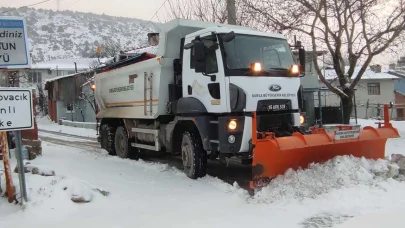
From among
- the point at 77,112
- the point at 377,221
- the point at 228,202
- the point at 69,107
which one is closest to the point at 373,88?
the point at 77,112

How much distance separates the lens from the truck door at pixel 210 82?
23.6ft

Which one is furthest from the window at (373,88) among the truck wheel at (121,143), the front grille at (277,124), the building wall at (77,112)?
the front grille at (277,124)

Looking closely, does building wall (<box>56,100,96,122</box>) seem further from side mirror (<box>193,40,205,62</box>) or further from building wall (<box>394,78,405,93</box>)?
building wall (<box>394,78,405,93</box>)

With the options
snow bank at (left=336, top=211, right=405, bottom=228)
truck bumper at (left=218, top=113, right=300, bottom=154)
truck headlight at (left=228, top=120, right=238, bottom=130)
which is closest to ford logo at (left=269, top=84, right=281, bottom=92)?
truck bumper at (left=218, top=113, right=300, bottom=154)

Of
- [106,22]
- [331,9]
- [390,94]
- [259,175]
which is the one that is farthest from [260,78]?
[106,22]

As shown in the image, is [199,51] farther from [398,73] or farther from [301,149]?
[398,73]

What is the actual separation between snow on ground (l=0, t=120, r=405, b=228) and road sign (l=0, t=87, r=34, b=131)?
105 cm

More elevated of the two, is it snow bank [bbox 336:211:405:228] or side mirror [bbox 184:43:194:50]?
side mirror [bbox 184:43:194:50]

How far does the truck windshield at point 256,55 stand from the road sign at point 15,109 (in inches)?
129

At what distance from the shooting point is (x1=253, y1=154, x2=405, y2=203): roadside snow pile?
609 cm

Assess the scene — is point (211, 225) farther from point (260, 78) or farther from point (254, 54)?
point (254, 54)

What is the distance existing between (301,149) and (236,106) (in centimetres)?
132

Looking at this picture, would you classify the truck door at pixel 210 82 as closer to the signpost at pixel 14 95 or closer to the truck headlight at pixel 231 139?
the truck headlight at pixel 231 139

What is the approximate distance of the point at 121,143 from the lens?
1166 cm
